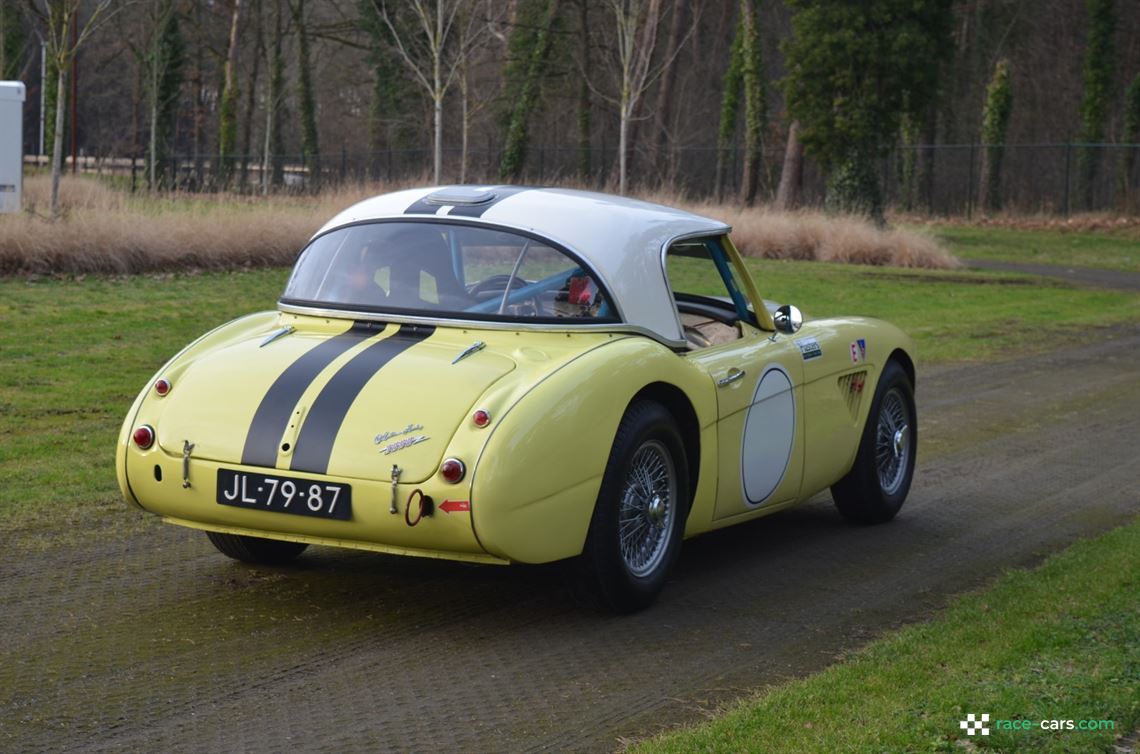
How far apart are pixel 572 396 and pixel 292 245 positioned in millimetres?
16770

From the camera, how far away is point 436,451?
5109 mm

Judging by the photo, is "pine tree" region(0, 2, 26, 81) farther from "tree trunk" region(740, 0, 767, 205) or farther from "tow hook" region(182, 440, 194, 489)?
"tow hook" region(182, 440, 194, 489)

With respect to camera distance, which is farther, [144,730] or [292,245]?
[292,245]

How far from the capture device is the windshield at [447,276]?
19.6 ft

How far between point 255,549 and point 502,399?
1629 mm

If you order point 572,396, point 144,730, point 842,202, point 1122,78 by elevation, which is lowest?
point 144,730

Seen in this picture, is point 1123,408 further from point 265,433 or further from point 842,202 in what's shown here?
point 842,202

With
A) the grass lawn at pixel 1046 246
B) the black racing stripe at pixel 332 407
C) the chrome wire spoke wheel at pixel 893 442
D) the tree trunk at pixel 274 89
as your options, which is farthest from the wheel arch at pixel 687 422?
the tree trunk at pixel 274 89

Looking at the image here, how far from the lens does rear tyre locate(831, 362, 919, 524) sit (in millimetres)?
7559

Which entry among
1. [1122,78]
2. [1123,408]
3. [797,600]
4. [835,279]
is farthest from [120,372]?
[1122,78]

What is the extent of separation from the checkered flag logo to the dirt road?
30.8 inches

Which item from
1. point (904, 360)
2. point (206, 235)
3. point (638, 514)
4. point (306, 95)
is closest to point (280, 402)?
point (638, 514)

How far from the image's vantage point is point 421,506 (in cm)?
504

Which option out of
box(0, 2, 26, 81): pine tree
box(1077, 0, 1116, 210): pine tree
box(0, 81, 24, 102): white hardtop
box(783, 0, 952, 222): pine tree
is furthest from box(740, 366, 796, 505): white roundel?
box(1077, 0, 1116, 210): pine tree
